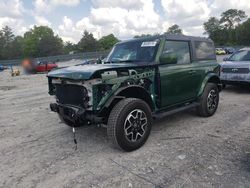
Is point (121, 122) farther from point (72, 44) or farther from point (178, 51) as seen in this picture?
point (72, 44)

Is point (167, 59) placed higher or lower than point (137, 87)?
higher

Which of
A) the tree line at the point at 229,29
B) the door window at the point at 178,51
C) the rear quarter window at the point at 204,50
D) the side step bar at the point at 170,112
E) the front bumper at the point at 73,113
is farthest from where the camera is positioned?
the tree line at the point at 229,29

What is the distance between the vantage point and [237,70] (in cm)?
907

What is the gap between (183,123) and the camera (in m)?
5.90

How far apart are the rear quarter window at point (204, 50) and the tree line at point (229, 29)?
84.5m

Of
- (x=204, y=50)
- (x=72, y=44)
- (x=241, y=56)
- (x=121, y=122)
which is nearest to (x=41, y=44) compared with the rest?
(x=72, y=44)

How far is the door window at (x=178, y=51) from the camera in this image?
17.2 feet

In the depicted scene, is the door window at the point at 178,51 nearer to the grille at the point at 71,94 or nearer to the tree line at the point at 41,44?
the grille at the point at 71,94

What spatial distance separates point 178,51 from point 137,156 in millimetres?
2503

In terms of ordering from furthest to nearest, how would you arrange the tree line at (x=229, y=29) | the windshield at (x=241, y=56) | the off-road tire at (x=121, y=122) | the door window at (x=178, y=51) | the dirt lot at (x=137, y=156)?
the tree line at (x=229, y=29)
the windshield at (x=241, y=56)
the door window at (x=178, y=51)
the off-road tire at (x=121, y=122)
the dirt lot at (x=137, y=156)

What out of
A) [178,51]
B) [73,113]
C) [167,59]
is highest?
[178,51]

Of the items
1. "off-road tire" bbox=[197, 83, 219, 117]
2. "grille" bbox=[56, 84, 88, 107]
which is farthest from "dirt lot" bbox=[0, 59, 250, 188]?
"grille" bbox=[56, 84, 88, 107]

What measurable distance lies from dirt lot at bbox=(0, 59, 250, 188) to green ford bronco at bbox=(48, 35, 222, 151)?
0.42 m

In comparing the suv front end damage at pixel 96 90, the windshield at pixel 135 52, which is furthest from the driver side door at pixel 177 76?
the suv front end damage at pixel 96 90
